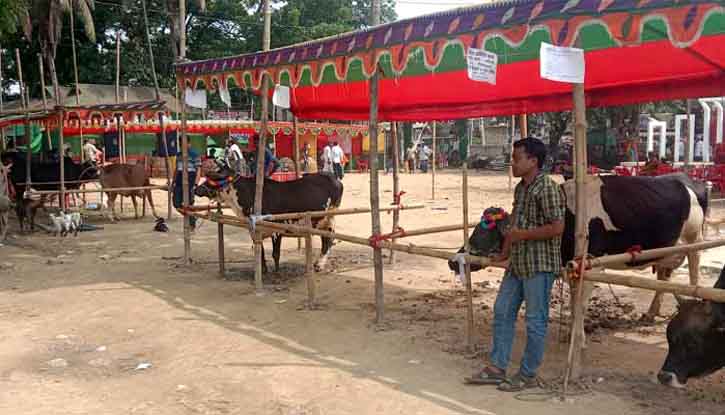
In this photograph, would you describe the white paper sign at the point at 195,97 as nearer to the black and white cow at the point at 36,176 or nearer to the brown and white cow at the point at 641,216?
the brown and white cow at the point at 641,216

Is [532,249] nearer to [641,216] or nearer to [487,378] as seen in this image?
[487,378]

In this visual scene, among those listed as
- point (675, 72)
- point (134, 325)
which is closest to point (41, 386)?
point (134, 325)

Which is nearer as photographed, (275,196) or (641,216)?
(641,216)

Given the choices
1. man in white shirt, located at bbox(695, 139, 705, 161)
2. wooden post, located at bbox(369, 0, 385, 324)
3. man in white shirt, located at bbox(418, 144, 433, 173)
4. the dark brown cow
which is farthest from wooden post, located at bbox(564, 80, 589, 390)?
man in white shirt, located at bbox(418, 144, 433, 173)

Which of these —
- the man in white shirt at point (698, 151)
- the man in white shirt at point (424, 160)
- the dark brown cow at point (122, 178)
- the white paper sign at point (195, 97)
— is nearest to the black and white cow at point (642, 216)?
the white paper sign at point (195, 97)

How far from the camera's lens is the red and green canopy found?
14.4 feet

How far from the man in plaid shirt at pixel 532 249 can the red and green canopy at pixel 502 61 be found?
0.92 m

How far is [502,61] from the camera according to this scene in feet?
23.4

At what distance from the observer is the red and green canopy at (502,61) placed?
439cm

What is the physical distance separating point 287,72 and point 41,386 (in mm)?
4190

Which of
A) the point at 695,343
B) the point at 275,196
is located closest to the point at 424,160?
the point at 275,196

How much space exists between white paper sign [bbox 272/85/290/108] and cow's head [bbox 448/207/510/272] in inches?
154

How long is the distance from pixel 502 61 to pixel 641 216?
218cm

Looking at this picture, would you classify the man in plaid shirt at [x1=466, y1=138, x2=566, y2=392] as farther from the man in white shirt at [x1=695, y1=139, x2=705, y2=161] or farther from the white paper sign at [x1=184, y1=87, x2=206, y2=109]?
the man in white shirt at [x1=695, y1=139, x2=705, y2=161]
